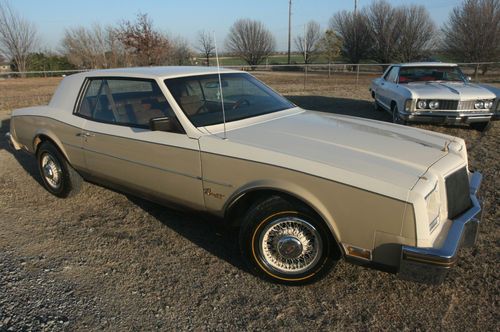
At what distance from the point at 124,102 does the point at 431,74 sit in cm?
721

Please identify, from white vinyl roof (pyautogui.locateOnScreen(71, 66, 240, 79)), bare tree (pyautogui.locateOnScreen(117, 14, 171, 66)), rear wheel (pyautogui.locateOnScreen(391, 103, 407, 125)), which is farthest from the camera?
bare tree (pyautogui.locateOnScreen(117, 14, 171, 66))

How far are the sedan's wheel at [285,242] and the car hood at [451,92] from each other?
569cm

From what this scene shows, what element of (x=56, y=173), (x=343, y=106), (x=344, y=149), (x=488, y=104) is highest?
(x=344, y=149)

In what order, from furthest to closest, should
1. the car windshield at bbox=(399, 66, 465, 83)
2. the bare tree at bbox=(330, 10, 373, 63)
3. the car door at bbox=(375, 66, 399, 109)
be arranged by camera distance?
the bare tree at bbox=(330, 10, 373, 63), the car door at bbox=(375, 66, 399, 109), the car windshield at bbox=(399, 66, 465, 83)

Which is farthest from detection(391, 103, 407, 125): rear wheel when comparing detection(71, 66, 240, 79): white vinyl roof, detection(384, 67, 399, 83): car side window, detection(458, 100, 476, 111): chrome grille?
detection(71, 66, 240, 79): white vinyl roof

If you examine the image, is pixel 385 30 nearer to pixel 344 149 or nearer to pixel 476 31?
pixel 476 31

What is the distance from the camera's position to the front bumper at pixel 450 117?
295 inches

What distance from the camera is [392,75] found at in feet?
30.5

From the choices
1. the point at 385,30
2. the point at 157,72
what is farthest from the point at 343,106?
the point at 385,30

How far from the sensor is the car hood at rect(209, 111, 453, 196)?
8.39ft

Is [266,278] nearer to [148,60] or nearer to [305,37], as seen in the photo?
[148,60]

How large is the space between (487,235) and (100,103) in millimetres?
4078

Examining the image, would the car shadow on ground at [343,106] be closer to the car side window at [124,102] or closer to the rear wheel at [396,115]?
the rear wheel at [396,115]

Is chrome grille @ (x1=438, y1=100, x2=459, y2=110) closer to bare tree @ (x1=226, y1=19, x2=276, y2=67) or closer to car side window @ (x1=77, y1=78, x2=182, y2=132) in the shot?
car side window @ (x1=77, y1=78, x2=182, y2=132)
